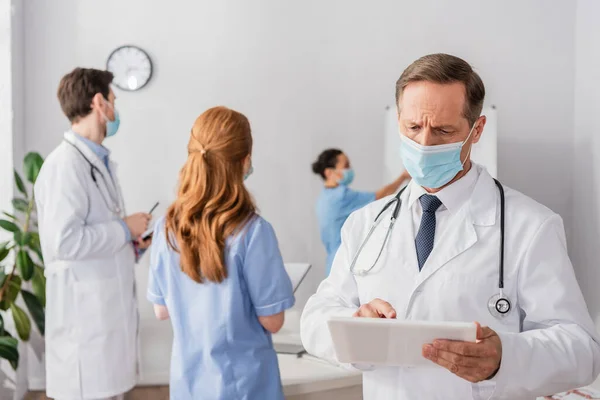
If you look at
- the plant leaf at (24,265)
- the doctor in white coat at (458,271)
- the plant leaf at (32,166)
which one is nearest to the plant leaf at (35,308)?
the plant leaf at (24,265)

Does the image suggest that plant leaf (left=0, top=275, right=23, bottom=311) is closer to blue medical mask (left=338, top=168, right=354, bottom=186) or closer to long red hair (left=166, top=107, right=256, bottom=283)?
long red hair (left=166, top=107, right=256, bottom=283)

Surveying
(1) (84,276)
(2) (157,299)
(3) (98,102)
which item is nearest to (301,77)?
(3) (98,102)

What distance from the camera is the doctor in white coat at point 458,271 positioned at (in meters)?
1.25

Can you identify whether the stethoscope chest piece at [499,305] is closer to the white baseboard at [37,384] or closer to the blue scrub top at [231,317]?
the blue scrub top at [231,317]

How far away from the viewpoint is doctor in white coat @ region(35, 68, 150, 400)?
262 cm

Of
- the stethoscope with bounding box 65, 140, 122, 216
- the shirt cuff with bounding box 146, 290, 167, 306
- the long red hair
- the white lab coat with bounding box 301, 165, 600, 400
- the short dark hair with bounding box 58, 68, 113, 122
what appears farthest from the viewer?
the short dark hair with bounding box 58, 68, 113, 122

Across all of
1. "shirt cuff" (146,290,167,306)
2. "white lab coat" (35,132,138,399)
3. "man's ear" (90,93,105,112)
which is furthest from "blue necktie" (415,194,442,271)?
→ "man's ear" (90,93,105,112)

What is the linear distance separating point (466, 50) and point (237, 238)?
3.03 metres

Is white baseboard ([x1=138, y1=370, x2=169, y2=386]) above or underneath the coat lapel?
underneath

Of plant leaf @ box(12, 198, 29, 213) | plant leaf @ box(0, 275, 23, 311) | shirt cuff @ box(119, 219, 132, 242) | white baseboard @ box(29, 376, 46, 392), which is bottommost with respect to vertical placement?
white baseboard @ box(29, 376, 46, 392)

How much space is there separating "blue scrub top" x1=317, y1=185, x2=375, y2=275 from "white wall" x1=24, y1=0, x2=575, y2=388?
0.21 m

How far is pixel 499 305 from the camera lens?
130cm

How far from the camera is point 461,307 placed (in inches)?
52.8

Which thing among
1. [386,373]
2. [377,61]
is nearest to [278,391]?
[386,373]
